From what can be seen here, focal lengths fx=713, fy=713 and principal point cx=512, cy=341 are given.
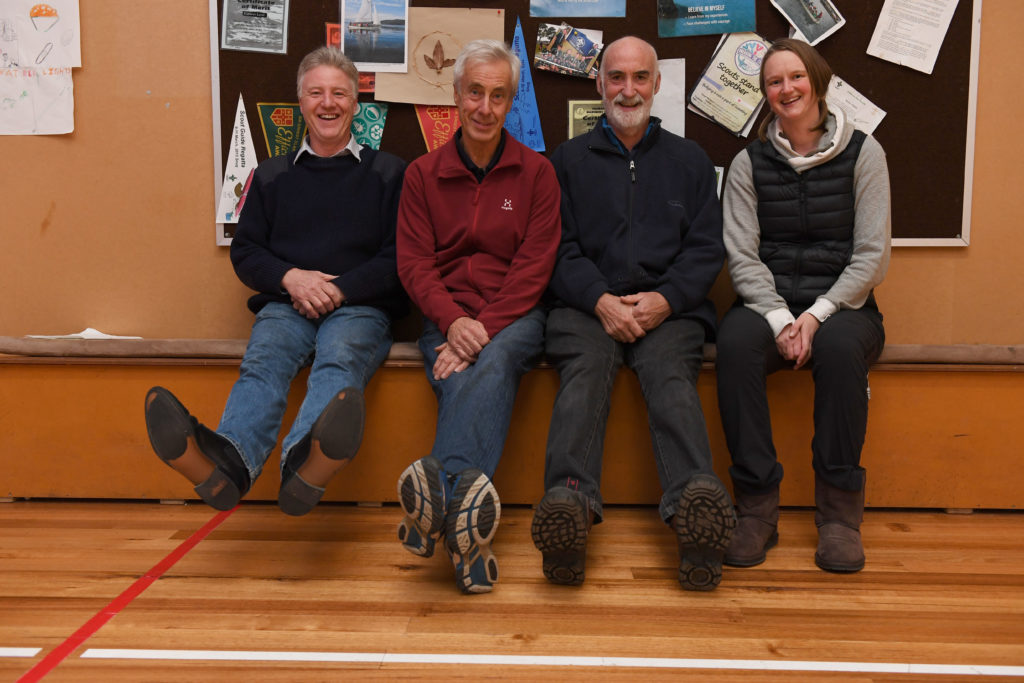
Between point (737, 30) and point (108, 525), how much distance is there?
7.73 ft

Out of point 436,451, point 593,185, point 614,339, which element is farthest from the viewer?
point 593,185

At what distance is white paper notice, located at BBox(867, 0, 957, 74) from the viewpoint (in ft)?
7.49

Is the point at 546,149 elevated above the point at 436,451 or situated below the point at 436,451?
above

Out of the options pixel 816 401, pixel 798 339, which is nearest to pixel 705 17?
pixel 798 339

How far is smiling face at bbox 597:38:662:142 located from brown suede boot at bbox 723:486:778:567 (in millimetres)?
1044

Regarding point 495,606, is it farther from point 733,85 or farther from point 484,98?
point 733,85

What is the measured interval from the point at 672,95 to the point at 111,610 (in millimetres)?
2092

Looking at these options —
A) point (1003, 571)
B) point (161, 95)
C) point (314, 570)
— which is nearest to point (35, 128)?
point (161, 95)

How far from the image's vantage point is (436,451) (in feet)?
5.16

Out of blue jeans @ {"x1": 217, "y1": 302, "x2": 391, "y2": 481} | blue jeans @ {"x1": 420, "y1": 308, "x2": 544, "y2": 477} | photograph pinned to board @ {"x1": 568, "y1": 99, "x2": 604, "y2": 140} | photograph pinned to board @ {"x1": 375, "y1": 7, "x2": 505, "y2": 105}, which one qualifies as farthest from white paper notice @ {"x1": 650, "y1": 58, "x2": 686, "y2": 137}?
blue jeans @ {"x1": 217, "y1": 302, "x2": 391, "y2": 481}

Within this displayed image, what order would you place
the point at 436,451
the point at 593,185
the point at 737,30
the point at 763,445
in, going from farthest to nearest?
1. the point at 737,30
2. the point at 593,185
3. the point at 763,445
4. the point at 436,451

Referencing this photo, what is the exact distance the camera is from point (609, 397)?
5.70ft

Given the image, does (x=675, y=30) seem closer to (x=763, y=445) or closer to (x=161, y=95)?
(x=763, y=445)

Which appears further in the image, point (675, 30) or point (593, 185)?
point (675, 30)
